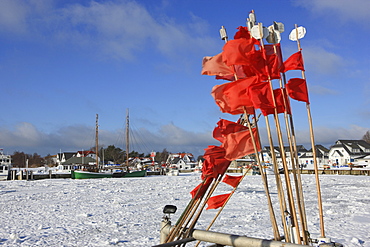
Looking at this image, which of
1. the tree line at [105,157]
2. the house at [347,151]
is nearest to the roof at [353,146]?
the house at [347,151]

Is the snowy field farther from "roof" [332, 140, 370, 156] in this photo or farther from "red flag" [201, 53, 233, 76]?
"roof" [332, 140, 370, 156]

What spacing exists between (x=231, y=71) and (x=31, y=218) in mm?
7878

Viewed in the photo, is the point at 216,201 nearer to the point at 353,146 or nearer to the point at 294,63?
the point at 294,63

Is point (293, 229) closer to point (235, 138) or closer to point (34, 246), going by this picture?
point (235, 138)

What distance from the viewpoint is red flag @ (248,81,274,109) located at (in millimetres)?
2199

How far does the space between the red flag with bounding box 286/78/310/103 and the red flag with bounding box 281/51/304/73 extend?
0.27 ft

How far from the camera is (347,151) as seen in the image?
226 ft

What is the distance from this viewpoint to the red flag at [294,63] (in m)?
2.31

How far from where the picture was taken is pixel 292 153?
2244 mm

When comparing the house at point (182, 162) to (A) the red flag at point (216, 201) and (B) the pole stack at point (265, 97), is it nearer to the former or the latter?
(A) the red flag at point (216, 201)

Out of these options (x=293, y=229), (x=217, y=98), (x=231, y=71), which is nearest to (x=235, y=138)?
(x=217, y=98)

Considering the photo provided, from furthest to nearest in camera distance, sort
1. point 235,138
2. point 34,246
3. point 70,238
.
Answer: point 70,238, point 34,246, point 235,138

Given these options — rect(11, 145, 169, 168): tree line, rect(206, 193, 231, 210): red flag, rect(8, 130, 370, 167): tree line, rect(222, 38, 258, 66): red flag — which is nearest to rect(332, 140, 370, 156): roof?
rect(8, 130, 370, 167): tree line

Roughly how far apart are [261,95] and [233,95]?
19 cm
